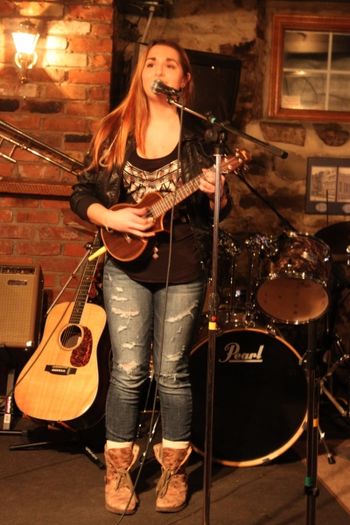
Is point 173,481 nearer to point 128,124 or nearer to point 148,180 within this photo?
point 148,180

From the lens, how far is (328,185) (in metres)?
4.42

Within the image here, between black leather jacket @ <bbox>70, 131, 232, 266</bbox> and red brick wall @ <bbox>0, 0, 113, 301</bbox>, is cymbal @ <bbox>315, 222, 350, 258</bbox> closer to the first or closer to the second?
red brick wall @ <bbox>0, 0, 113, 301</bbox>

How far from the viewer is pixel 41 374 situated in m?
3.24

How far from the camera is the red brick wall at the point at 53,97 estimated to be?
3764 millimetres

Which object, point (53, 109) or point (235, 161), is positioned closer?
point (235, 161)

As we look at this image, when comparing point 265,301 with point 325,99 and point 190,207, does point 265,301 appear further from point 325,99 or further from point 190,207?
point 325,99

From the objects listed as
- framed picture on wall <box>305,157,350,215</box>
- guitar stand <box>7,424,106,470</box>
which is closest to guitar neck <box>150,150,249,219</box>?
guitar stand <box>7,424,106,470</box>

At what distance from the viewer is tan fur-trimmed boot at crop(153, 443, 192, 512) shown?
2.66 m

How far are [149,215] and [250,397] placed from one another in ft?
3.63

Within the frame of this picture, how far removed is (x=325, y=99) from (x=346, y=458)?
2.19 m

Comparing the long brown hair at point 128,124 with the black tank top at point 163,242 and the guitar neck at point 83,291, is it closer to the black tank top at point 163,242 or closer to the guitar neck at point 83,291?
the black tank top at point 163,242

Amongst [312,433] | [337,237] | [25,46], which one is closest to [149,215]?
[312,433]

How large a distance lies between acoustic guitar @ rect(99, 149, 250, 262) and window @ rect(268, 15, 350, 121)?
2.11m

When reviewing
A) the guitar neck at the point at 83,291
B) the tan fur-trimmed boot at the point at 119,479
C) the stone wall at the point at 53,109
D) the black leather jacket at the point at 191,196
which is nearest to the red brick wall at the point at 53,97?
the stone wall at the point at 53,109
